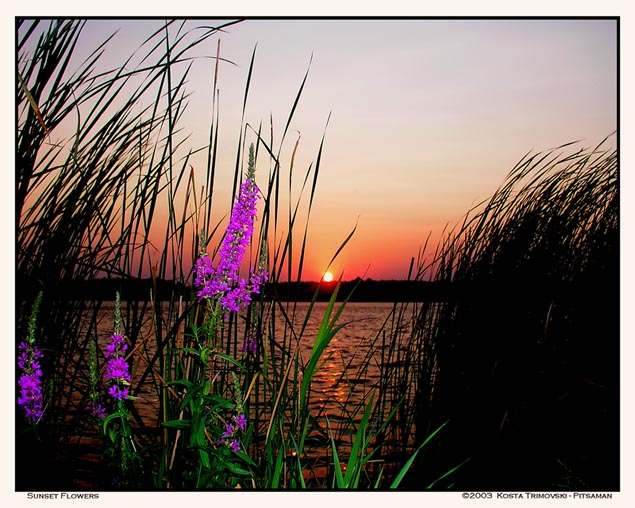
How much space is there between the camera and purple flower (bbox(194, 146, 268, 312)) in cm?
156

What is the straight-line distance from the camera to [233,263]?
62.2 inches

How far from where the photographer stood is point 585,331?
266 cm

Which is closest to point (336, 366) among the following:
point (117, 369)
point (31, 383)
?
point (31, 383)

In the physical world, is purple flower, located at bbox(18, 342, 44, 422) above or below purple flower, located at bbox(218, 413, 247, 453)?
above

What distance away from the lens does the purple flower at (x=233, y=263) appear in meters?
1.56

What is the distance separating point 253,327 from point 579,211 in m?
1.80

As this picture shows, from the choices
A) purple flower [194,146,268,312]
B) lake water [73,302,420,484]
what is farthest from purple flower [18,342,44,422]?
purple flower [194,146,268,312]

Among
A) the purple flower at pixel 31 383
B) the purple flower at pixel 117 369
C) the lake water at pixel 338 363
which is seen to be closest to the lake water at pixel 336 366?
the lake water at pixel 338 363

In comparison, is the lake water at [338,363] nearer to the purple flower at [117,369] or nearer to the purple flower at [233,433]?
the purple flower at [117,369]

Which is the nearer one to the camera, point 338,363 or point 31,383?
point 31,383

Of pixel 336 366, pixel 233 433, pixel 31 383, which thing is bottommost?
pixel 336 366

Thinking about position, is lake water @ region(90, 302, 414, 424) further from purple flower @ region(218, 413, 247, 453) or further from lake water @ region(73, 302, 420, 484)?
purple flower @ region(218, 413, 247, 453)

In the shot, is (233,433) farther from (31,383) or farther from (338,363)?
(338,363)
